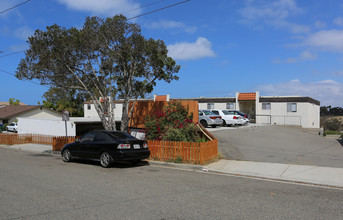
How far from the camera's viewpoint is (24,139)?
79.9 feet

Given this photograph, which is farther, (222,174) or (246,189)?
(222,174)

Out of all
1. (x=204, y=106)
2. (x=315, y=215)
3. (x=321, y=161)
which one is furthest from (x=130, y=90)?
(x=204, y=106)

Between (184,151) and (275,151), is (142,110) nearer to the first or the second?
(184,151)

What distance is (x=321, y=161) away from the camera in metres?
12.5

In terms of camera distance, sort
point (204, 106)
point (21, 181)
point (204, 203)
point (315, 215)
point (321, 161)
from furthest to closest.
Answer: point (204, 106) → point (321, 161) → point (21, 181) → point (204, 203) → point (315, 215)

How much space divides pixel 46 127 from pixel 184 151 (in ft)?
77.0

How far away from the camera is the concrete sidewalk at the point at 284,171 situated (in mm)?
9016

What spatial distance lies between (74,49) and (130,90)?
3742 millimetres

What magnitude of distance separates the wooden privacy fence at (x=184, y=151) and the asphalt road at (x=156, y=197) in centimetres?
171

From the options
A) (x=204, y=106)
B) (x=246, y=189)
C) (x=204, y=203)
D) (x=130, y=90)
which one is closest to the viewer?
(x=204, y=203)

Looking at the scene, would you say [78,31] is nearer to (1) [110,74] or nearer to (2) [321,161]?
(1) [110,74]

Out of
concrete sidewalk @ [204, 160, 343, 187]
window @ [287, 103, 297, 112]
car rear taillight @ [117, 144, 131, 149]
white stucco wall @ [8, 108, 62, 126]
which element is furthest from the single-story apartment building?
concrete sidewalk @ [204, 160, 343, 187]

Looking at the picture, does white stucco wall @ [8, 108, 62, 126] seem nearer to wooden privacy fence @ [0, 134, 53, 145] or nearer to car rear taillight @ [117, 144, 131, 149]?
wooden privacy fence @ [0, 134, 53, 145]

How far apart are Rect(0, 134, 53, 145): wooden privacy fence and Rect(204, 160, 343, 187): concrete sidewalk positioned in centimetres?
1647
